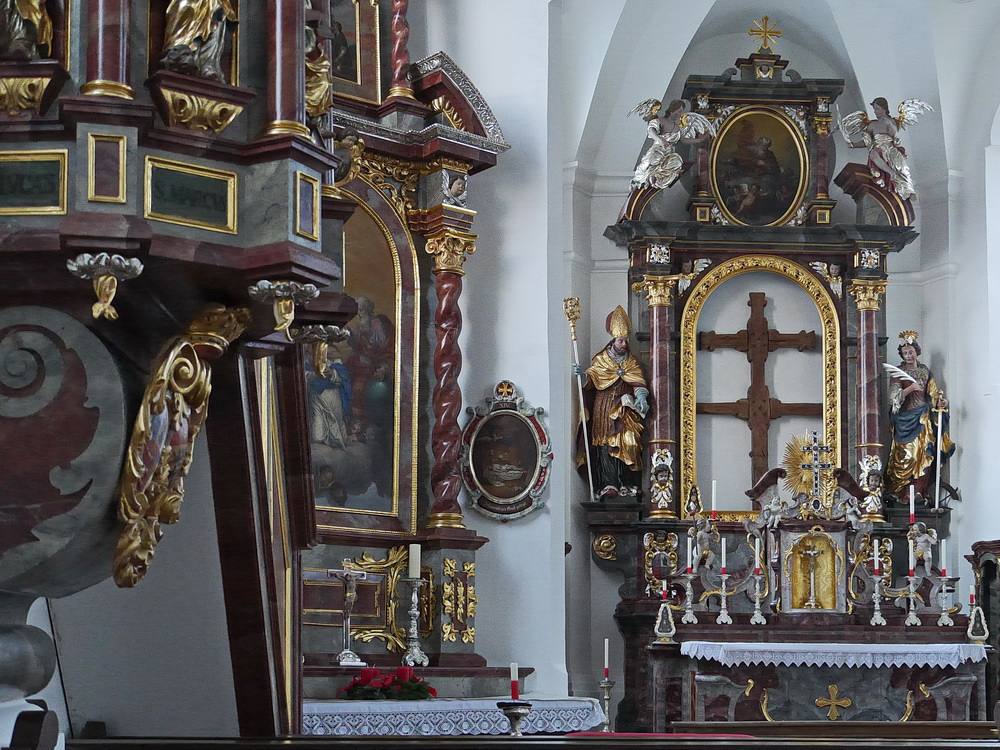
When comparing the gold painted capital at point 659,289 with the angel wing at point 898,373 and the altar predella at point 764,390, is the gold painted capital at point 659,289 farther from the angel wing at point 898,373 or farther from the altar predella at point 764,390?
the angel wing at point 898,373

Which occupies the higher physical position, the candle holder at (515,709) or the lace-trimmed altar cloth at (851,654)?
the candle holder at (515,709)

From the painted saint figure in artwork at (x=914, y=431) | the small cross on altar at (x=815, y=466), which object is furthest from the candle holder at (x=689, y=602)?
the painted saint figure in artwork at (x=914, y=431)

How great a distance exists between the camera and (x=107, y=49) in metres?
3.46

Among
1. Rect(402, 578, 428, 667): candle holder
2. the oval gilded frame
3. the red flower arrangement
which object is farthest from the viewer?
the oval gilded frame

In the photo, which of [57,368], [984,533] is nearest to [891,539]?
[984,533]

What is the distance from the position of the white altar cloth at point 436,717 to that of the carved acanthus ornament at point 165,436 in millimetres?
4411

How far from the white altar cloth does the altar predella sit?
388 centimetres

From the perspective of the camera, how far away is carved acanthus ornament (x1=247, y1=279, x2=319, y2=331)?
138 inches

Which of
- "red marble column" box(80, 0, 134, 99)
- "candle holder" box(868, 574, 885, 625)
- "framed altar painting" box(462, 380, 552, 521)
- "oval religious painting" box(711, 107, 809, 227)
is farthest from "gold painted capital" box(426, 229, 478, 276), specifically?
"red marble column" box(80, 0, 134, 99)

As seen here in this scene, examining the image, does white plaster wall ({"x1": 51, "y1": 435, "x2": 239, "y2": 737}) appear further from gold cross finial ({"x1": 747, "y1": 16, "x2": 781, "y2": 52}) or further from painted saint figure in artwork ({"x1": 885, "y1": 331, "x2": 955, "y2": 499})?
gold cross finial ({"x1": 747, "y1": 16, "x2": 781, "y2": 52})

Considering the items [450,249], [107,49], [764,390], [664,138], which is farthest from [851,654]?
[107,49]

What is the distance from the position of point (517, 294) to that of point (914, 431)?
21.8 ft

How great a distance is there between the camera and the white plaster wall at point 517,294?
1048 cm

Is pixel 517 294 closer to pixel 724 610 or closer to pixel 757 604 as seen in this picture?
pixel 724 610
